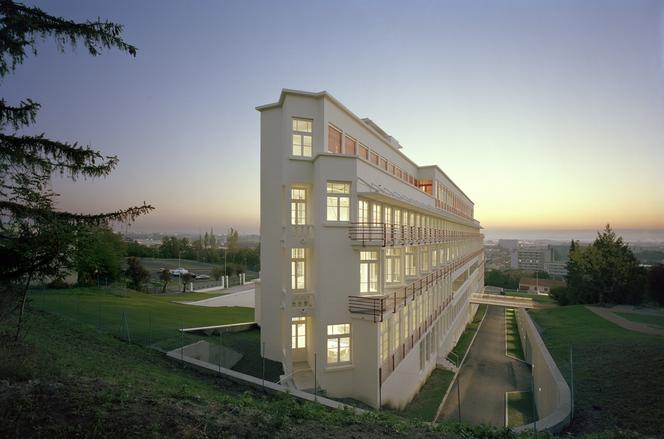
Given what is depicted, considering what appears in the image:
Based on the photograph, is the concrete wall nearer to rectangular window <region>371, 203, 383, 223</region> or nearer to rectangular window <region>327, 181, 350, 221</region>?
rectangular window <region>327, 181, 350, 221</region>

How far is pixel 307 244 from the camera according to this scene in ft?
49.2

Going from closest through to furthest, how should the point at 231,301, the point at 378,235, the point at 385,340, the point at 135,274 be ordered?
1. the point at 378,235
2. the point at 385,340
3. the point at 231,301
4. the point at 135,274

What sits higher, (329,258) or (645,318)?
(329,258)

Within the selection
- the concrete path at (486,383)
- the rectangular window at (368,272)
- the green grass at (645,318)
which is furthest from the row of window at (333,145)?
the green grass at (645,318)

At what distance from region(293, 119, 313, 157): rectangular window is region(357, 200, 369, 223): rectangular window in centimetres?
327

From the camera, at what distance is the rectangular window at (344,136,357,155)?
17.3m

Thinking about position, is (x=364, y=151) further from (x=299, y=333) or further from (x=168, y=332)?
(x=168, y=332)

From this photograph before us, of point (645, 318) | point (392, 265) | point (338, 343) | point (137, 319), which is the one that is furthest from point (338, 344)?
point (645, 318)

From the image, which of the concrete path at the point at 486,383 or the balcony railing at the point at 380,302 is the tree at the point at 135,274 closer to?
the balcony railing at the point at 380,302

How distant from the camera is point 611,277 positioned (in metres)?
37.0

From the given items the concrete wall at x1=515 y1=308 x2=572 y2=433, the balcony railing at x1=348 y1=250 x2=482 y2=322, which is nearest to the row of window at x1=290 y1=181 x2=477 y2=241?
the balcony railing at x1=348 y1=250 x2=482 y2=322

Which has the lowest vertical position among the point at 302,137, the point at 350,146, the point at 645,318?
the point at 645,318

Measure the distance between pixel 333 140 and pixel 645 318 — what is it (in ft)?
96.5

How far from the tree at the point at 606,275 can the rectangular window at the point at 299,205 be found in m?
38.4
